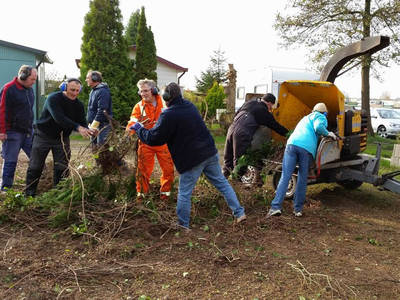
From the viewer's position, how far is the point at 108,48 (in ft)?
48.4

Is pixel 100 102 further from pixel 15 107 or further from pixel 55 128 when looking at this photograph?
pixel 15 107

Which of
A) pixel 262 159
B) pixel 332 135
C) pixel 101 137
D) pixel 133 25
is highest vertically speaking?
pixel 133 25

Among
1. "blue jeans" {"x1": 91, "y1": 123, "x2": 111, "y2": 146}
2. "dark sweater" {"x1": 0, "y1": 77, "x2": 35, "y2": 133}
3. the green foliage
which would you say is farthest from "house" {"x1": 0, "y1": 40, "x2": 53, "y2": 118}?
"blue jeans" {"x1": 91, "y1": 123, "x2": 111, "y2": 146}

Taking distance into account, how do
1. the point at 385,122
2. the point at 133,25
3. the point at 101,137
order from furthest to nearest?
the point at 133,25 < the point at 385,122 < the point at 101,137

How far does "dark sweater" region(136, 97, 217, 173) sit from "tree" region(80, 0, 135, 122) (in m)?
11.0

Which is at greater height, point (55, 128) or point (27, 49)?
point (27, 49)

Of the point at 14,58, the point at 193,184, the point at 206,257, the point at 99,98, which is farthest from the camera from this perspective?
the point at 14,58

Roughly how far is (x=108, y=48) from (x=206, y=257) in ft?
41.2

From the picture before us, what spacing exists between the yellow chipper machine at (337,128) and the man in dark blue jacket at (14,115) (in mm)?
3807

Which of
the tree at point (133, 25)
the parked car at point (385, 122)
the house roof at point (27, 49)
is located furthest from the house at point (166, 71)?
the parked car at point (385, 122)

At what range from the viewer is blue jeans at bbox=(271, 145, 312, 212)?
5.10 metres

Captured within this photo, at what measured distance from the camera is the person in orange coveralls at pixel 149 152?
16.6 ft

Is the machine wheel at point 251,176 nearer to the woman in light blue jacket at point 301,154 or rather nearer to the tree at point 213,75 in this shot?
the woman in light blue jacket at point 301,154

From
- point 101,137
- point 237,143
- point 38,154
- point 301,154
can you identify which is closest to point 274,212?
point 301,154
